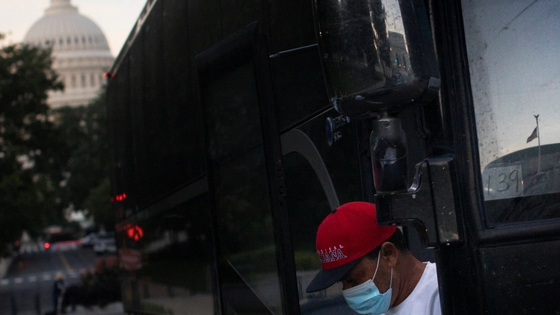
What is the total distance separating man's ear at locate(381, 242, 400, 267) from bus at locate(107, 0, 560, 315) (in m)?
0.25

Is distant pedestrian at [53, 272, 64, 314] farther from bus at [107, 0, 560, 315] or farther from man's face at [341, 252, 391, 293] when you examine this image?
man's face at [341, 252, 391, 293]

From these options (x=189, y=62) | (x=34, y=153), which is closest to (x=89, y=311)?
(x=34, y=153)

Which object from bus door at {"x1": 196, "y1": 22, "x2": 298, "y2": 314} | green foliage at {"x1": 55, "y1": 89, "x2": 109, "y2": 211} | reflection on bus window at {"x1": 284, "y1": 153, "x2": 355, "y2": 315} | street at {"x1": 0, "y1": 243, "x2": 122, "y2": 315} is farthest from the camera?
green foliage at {"x1": 55, "y1": 89, "x2": 109, "y2": 211}

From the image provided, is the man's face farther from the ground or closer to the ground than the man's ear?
closer to the ground

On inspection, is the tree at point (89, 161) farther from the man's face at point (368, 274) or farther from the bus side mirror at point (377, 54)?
the bus side mirror at point (377, 54)

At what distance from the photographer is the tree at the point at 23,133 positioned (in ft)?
103

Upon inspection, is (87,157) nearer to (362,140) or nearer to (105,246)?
(105,246)

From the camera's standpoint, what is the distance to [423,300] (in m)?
2.72

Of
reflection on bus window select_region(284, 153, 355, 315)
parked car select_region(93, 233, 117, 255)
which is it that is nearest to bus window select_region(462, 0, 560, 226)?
reflection on bus window select_region(284, 153, 355, 315)

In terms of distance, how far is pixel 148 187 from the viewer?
6.83 metres

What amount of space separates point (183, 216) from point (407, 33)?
3.42 metres

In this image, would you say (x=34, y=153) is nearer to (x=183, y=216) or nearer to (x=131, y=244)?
(x=131, y=244)

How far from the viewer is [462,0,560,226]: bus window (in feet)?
7.91

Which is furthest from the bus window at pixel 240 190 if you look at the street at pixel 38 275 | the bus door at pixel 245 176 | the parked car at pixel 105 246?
the parked car at pixel 105 246
